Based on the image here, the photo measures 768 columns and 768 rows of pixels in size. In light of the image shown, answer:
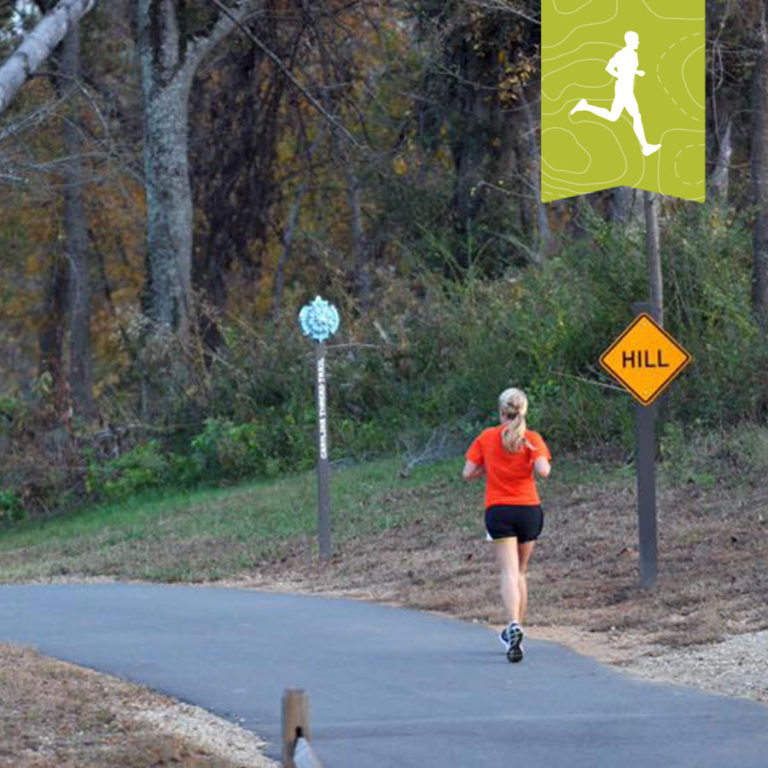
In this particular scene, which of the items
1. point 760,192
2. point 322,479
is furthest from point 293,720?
point 760,192

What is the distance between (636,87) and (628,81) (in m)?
0.10

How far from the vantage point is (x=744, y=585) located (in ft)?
46.3

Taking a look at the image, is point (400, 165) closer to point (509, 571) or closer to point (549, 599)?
point (549, 599)

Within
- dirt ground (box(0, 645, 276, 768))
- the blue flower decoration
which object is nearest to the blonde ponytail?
dirt ground (box(0, 645, 276, 768))

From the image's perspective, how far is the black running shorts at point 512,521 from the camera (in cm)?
1224

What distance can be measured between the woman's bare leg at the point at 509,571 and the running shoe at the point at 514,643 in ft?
0.96

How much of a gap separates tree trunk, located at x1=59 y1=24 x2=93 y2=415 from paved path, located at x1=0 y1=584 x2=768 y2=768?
2159 cm

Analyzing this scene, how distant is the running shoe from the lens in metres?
11.8

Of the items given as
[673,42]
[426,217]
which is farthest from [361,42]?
[673,42]

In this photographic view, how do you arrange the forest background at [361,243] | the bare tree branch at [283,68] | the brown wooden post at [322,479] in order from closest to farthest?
the brown wooden post at [322,479], the forest background at [361,243], the bare tree branch at [283,68]

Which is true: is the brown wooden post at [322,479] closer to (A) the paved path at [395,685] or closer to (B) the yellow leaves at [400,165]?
(A) the paved path at [395,685]

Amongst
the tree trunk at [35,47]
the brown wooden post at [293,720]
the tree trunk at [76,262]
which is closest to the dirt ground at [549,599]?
the brown wooden post at [293,720]

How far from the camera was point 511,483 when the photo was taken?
1226 centimetres

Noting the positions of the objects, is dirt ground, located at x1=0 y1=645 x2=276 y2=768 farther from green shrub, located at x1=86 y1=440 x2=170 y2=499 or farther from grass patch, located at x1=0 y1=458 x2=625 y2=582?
green shrub, located at x1=86 y1=440 x2=170 y2=499
